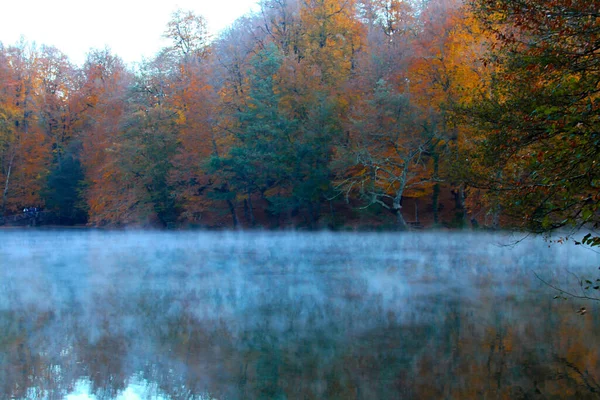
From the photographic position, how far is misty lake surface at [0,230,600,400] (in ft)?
26.7

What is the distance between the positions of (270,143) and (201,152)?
A: 558 cm

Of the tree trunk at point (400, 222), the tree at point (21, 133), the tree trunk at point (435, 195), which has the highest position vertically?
the tree at point (21, 133)

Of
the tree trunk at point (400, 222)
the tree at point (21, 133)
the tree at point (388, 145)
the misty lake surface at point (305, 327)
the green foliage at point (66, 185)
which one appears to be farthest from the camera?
the tree at point (21, 133)

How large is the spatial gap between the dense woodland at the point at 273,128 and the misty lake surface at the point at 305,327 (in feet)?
23.3

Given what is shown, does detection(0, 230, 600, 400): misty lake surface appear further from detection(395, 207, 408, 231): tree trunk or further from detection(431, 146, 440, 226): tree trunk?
detection(431, 146, 440, 226): tree trunk

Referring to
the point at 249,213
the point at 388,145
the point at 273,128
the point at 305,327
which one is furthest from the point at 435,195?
the point at 305,327

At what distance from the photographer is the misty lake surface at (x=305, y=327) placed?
26.7 feet

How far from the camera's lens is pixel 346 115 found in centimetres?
3130

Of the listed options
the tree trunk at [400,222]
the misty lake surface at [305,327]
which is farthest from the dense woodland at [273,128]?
the misty lake surface at [305,327]

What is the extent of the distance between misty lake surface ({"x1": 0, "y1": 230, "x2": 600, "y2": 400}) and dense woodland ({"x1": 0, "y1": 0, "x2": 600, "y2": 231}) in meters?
7.10

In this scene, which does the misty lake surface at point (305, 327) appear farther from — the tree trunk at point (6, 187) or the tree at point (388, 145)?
the tree trunk at point (6, 187)

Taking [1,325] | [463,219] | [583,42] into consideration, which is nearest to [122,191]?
[463,219]

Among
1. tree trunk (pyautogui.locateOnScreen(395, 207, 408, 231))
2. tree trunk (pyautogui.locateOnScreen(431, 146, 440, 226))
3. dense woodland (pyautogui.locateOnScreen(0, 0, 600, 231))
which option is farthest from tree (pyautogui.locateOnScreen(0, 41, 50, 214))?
tree trunk (pyautogui.locateOnScreen(431, 146, 440, 226))

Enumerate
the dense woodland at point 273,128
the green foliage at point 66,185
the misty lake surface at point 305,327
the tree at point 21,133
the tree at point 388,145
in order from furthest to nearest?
1. the tree at point 21,133
2. the green foliage at point 66,185
3. the dense woodland at point 273,128
4. the tree at point 388,145
5. the misty lake surface at point 305,327
